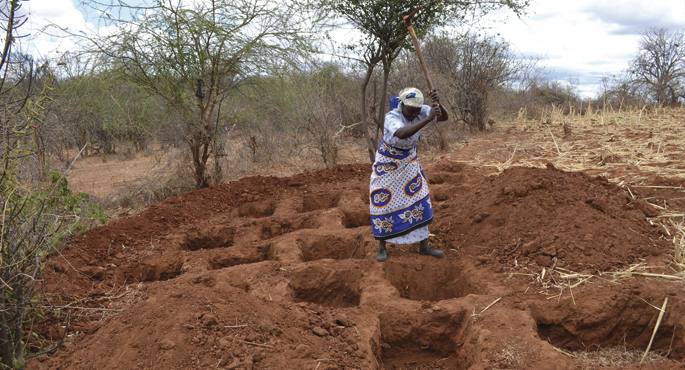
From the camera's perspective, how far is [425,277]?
440 cm

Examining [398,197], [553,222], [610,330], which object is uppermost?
[398,197]

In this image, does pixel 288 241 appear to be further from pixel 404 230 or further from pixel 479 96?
pixel 479 96

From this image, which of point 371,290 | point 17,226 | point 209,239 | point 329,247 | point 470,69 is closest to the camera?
point 17,226

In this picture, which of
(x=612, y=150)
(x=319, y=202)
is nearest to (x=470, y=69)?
(x=612, y=150)

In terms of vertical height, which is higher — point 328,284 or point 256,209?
point 256,209

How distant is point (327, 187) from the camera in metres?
7.47

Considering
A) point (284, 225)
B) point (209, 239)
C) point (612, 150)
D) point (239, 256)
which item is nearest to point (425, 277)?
point (239, 256)

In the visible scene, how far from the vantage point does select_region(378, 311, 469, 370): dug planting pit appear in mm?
3520

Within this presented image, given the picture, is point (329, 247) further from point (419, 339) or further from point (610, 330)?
point (610, 330)

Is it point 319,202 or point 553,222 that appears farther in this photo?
point 319,202

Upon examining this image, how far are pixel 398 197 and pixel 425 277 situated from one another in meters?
0.74

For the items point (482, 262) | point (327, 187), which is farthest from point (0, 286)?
point (327, 187)

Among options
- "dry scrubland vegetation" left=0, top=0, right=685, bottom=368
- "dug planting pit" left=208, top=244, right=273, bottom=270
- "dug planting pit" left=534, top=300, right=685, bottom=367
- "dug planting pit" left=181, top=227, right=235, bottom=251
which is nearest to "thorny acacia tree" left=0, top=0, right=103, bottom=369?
"dry scrubland vegetation" left=0, top=0, right=685, bottom=368

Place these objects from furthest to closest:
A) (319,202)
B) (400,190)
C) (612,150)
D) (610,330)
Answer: (612,150) → (319,202) → (400,190) → (610,330)
